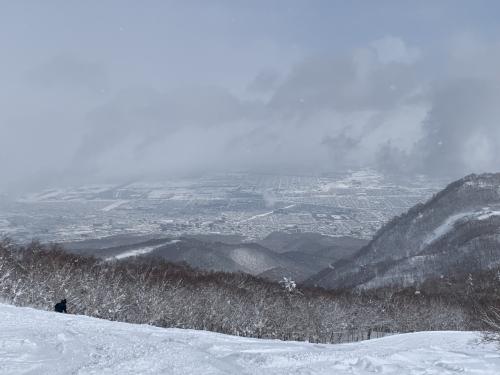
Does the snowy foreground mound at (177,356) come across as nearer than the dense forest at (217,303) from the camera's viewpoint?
Yes

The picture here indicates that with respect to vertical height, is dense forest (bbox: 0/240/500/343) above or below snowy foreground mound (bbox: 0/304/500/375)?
below

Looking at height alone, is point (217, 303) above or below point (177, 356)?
below

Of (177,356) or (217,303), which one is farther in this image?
(217,303)

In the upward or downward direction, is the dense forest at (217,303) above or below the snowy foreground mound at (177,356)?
below

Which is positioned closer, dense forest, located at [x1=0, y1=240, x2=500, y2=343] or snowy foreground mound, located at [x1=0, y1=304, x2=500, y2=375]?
snowy foreground mound, located at [x1=0, y1=304, x2=500, y2=375]
